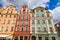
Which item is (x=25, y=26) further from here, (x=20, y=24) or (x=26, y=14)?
(x=26, y=14)

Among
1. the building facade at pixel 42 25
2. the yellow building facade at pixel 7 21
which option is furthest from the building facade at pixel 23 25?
the yellow building facade at pixel 7 21

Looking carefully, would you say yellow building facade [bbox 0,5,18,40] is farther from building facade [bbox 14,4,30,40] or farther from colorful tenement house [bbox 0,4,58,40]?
building facade [bbox 14,4,30,40]

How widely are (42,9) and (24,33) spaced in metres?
10.9

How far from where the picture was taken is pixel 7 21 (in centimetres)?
3203

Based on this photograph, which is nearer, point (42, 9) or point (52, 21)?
point (52, 21)

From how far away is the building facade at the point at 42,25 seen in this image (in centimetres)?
2936

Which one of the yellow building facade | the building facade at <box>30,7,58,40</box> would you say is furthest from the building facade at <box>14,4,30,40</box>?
the yellow building facade

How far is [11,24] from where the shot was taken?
31516mm

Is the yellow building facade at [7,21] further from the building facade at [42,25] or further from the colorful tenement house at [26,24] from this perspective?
the building facade at [42,25]

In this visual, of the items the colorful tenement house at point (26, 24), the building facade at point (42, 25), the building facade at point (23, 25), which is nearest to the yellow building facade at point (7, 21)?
the colorful tenement house at point (26, 24)

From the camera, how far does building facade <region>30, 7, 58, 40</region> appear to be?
2936 cm

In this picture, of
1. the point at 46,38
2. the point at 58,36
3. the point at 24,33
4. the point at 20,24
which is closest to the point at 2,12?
the point at 20,24

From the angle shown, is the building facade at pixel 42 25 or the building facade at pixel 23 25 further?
the building facade at pixel 23 25

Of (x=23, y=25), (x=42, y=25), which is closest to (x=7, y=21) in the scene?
(x=23, y=25)
